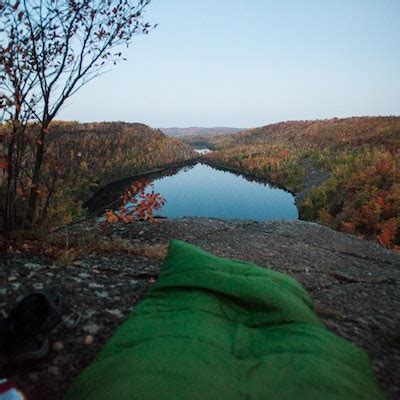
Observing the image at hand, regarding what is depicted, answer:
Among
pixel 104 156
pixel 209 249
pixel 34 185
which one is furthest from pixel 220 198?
pixel 34 185

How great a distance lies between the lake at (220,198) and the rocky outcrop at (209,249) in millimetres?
16227

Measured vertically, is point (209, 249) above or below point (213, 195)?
above

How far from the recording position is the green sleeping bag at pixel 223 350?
2.37m

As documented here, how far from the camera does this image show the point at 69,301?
447cm

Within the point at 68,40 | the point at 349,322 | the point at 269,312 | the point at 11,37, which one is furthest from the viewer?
the point at 68,40

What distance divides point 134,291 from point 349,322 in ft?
9.50

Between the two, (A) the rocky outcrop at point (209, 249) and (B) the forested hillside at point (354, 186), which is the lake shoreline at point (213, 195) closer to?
(B) the forested hillside at point (354, 186)

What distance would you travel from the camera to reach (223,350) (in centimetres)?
282

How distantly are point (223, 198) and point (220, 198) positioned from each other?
322mm

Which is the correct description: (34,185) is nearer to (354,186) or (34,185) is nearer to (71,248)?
(71,248)

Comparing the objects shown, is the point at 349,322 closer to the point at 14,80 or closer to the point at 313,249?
the point at 313,249

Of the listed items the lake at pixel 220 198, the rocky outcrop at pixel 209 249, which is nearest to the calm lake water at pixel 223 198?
the lake at pixel 220 198

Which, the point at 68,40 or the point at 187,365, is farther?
the point at 68,40

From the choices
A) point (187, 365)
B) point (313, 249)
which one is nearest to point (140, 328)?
point (187, 365)
